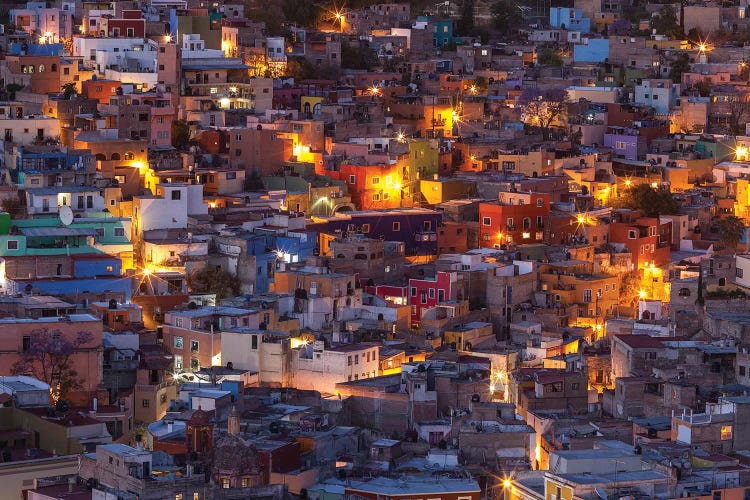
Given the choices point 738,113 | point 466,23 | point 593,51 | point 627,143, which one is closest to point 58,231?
point 627,143

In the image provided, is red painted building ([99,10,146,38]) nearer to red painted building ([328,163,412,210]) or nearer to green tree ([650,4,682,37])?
red painted building ([328,163,412,210])

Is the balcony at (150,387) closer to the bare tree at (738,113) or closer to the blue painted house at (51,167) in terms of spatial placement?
the blue painted house at (51,167)

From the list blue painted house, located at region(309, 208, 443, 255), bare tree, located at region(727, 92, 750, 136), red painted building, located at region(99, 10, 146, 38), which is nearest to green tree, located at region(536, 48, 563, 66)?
bare tree, located at region(727, 92, 750, 136)

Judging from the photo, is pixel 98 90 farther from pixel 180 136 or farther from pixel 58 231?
pixel 58 231

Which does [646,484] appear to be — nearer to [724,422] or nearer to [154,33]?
[724,422]

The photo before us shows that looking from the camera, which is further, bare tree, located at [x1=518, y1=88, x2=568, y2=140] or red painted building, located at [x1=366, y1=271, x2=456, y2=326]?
bare tree, located at [x1=518, y1=88, x2=568, y2=140]

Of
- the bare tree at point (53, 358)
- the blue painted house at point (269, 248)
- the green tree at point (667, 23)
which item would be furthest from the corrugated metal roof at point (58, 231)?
the green tree at point (667, 23)
